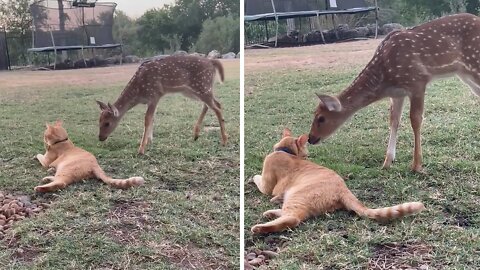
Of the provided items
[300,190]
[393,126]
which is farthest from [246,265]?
[393,126]

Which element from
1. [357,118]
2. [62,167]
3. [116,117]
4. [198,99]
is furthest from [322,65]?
[62,167]

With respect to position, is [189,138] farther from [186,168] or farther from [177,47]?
[177,47]

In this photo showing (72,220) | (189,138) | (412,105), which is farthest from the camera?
(189,138)

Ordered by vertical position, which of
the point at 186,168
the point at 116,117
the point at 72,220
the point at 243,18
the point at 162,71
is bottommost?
the point at 72,220

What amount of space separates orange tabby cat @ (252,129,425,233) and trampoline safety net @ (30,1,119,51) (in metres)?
0.89

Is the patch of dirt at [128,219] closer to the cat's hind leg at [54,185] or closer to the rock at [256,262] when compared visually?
the cat's hind leg at [54,185]

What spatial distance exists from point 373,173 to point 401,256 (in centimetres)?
35

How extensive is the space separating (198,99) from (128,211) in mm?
570

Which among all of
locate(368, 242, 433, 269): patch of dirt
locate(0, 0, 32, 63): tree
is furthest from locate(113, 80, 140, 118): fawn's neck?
locate(368, 242, 433, 269): patch of dirt

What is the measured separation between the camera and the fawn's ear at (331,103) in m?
2.50

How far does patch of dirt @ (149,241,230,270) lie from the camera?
8.39ft

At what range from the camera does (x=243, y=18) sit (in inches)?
101

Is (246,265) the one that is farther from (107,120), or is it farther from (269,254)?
(107,120)

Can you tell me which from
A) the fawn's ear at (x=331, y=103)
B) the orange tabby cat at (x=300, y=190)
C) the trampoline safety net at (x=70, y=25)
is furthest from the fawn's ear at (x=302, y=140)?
the trampoline safety net at (x=70, y=25)
